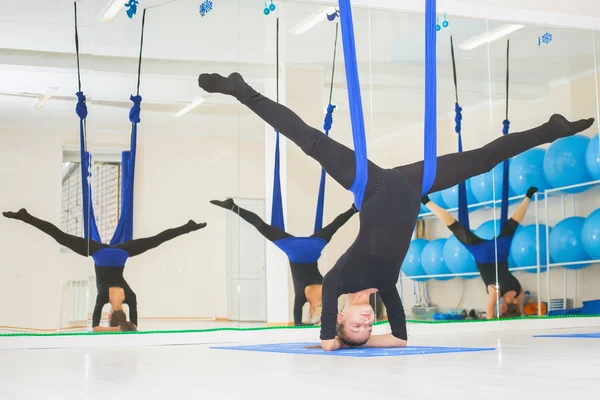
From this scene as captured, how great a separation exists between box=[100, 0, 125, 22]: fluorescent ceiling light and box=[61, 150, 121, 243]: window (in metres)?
1.07

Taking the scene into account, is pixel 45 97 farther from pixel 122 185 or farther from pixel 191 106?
pixel 191 106

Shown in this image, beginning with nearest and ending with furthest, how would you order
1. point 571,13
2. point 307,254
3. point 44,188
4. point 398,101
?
point 44,188 → point 307,254 → point 398,101 → point 571,13

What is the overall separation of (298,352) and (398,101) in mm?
3399

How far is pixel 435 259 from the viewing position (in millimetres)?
6852

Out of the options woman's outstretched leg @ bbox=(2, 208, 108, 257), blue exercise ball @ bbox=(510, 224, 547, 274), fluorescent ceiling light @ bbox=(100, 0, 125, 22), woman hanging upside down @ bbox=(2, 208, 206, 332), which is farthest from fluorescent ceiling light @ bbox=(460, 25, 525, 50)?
woman's outstretched leg @ bbox=(2, 208, 108, 257)

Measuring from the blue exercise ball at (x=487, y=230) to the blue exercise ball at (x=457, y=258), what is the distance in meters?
0.21

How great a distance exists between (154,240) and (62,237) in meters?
0.69

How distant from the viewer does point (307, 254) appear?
19.7 ft

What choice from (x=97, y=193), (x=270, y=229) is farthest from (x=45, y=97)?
(x=270, y=229)

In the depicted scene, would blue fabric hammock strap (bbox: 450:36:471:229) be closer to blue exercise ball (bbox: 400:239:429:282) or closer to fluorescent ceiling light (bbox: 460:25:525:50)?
fluorescent ceiling light (bbox: 460:25:525:50)

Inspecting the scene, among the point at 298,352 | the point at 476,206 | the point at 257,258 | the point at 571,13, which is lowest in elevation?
the point at 298,352

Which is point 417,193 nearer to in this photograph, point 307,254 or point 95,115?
point 307,254

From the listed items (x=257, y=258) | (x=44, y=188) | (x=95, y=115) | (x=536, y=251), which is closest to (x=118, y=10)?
(x=95, y=115)

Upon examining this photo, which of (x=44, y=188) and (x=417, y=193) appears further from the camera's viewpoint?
(x=44, y=188)
